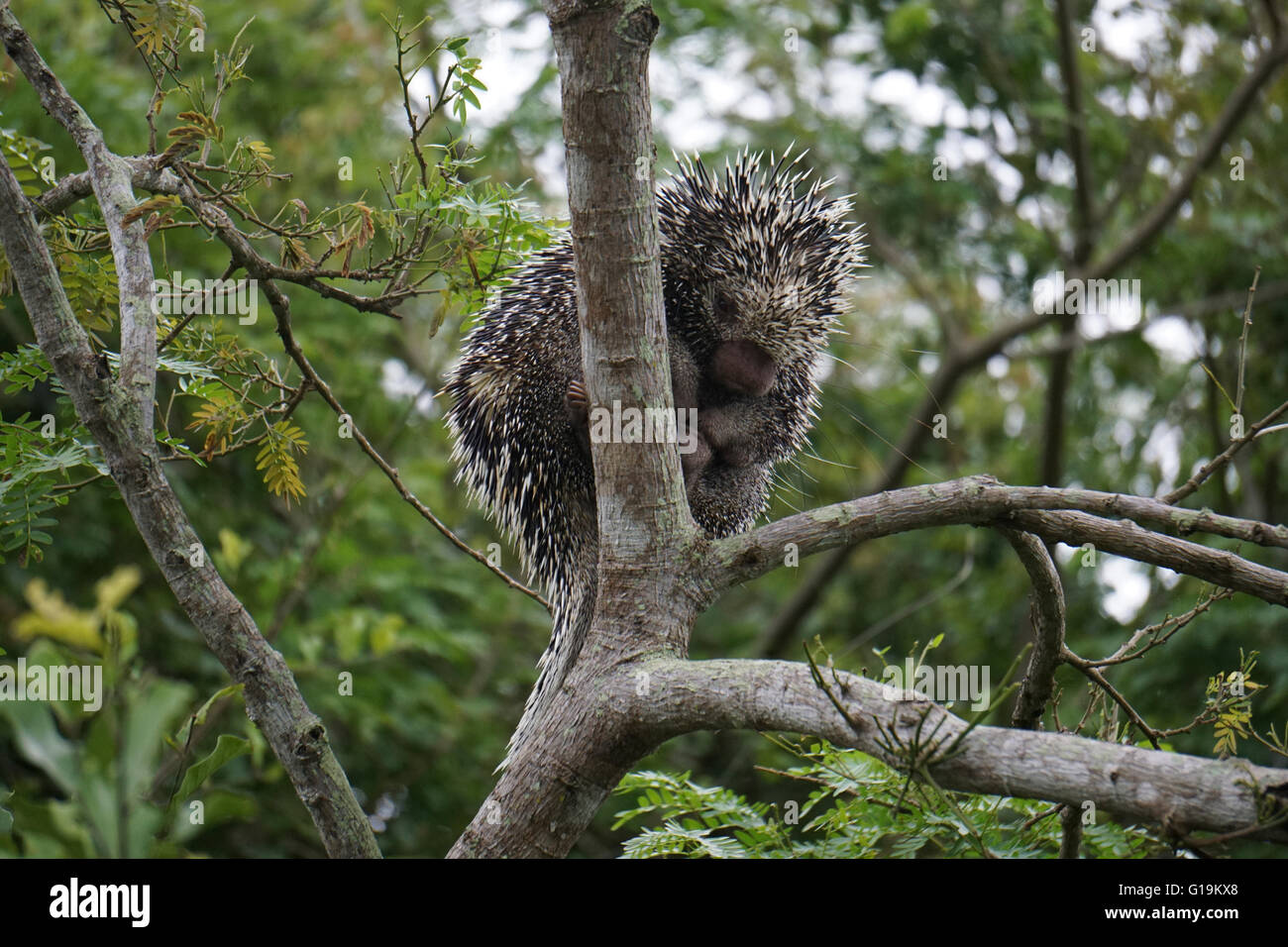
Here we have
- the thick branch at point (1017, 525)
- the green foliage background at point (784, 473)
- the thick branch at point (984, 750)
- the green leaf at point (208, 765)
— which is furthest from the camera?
the green foliage background at point (784, 473)

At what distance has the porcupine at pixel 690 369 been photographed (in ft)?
12.1

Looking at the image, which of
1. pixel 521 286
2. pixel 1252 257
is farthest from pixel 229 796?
pixel 1252 257

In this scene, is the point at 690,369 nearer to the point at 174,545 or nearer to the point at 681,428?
the point at 681,428

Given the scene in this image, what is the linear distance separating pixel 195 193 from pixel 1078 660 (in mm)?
2442

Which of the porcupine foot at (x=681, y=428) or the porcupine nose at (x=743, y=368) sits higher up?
the porcupine nose at (x=743, y=368)

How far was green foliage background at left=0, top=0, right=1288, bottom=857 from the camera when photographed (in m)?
5.77

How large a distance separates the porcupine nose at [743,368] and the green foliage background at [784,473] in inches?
28.6

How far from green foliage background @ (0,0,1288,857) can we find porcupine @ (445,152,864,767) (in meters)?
0.68

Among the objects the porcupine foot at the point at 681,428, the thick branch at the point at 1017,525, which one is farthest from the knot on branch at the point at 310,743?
the porcupine foot at the point at 681,428

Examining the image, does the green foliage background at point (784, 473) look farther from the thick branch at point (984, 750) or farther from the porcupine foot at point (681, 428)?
the thick branch at point (984, 750)

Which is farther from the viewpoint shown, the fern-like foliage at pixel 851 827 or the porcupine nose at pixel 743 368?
the porcupine nose at pixel 743 368

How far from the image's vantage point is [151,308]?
2.41 meters

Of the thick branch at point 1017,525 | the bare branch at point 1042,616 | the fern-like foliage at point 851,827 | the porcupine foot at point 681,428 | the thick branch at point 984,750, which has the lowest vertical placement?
the fern-like foliage at point 851,827

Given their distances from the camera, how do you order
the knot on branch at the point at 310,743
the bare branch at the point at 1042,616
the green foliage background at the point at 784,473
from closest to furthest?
the knot on branch at the point at 310,743 < the bare branch at the point at 1042,616 < the green foliage background at the point at 784,473
